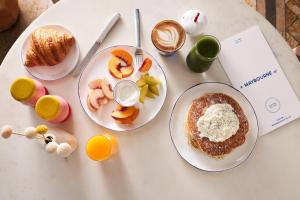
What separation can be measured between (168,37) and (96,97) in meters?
0.31

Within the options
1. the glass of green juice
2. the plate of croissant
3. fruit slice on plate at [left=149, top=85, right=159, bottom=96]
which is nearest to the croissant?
the plate of croissant

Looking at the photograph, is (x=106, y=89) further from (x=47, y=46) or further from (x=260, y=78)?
A: (x=260, y=78)

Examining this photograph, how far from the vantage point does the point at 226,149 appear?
1.08 m

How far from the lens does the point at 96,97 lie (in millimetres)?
1114

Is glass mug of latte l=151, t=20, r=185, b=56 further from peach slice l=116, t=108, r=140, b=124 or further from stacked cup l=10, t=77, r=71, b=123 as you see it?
stacked cup l=10, t=77, r=71, b=123

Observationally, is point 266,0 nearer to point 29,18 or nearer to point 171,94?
point 171,94

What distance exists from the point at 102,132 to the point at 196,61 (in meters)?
0.40

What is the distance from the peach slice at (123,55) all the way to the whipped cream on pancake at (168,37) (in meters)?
0.12

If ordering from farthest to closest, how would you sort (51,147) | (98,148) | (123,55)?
(123,55), (98,148), (51,147)

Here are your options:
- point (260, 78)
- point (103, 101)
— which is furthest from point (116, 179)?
point (260, 78)

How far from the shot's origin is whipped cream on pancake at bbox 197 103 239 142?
1.06 meters

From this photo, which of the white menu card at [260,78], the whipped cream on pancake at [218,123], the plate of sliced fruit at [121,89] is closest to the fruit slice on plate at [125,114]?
the plate of sliced fruit at [121,89]

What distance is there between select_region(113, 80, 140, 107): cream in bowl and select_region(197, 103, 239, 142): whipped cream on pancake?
0.23 metres

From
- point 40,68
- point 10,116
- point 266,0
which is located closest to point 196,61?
point 40,68
